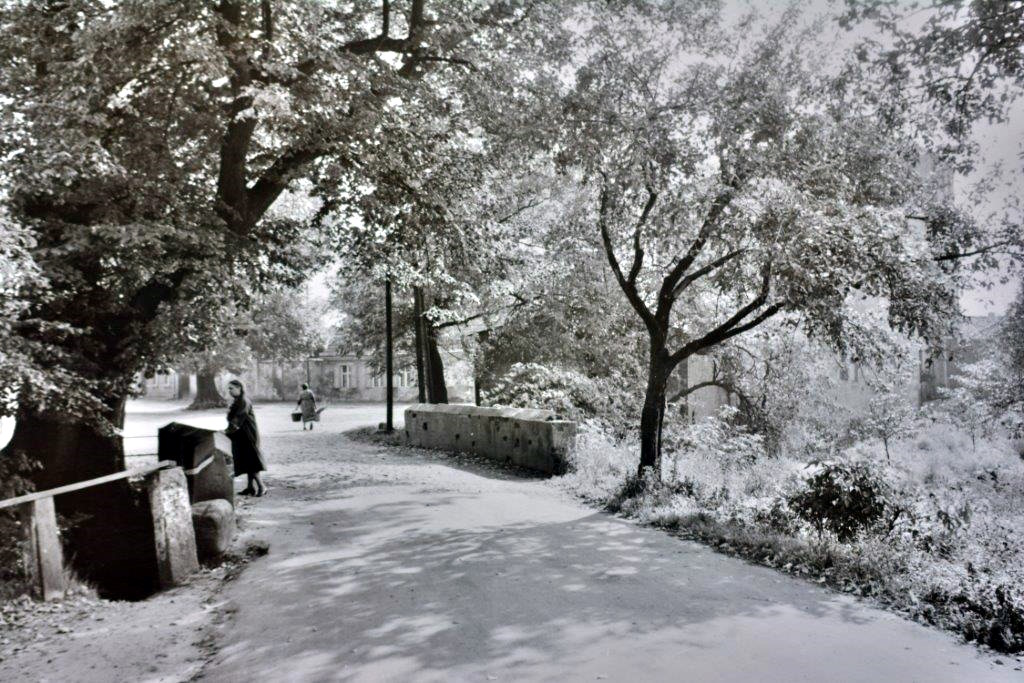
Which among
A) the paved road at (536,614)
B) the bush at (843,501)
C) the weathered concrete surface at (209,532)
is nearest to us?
the paved road at (536,614)

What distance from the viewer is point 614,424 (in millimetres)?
19172

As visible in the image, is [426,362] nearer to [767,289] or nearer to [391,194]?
[391,194]

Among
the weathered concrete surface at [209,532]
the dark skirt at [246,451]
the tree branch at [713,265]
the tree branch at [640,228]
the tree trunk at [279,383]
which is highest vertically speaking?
the tree branch at [640,228]

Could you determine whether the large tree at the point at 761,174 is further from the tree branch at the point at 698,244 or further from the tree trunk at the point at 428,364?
the tree trunk at the point at 428,364

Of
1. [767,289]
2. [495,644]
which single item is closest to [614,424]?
[767,289]

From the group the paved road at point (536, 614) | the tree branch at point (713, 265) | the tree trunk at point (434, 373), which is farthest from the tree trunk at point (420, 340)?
the paved road at point (536, 614)

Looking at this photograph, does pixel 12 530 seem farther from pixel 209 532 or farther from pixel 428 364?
pixel 428 364

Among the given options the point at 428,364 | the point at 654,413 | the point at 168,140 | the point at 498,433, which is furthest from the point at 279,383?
the point at 654,413

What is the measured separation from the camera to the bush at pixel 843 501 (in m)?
7.80

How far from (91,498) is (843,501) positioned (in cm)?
956

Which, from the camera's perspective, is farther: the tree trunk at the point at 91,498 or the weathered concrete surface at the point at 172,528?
the tree trunk at the point at 91,498

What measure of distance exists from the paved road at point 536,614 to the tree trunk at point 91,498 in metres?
1.54

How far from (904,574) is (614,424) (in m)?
12.7

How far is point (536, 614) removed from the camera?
5.84 metres
